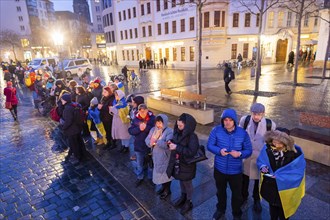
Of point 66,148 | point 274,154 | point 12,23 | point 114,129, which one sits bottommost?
point 66,148

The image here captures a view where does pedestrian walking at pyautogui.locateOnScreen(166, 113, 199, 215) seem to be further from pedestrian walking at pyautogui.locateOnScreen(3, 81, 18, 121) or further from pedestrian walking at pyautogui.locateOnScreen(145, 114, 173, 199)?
pedestrian walking at pyautogui.locateOnScreen(3, 81, 18, 121)

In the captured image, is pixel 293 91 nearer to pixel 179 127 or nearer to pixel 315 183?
pixel 315 183

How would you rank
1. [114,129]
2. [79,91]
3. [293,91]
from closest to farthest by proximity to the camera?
1. [114,129]
2. [79,91]
3. [293,91]

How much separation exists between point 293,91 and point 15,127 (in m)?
13.6

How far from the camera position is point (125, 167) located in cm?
543

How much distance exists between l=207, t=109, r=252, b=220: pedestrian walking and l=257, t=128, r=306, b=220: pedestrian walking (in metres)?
0.33

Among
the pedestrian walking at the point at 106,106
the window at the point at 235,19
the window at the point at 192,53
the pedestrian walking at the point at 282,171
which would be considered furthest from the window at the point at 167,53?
the pedestrian walking at the point at 282,171

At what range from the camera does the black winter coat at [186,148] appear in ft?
10.9

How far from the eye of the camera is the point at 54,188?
485 centimetres

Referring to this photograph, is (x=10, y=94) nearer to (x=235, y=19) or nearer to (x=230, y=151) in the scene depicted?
(x=230, y=151)

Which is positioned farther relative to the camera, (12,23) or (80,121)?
(12,23)

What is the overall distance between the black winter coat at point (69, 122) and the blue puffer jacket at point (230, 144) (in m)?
3.77

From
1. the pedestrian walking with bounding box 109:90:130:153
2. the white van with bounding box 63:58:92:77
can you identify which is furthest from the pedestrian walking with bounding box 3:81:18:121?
the white van with bounding box 63:58:92:77

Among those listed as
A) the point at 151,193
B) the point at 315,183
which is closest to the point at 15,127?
the point at 151,193
